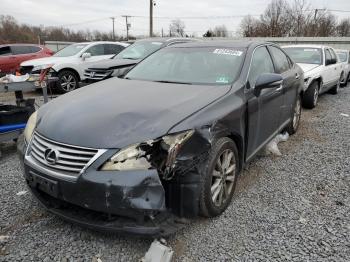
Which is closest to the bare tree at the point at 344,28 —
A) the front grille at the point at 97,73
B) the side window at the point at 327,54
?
the side window at the point at 327,54

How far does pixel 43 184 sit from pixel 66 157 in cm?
32

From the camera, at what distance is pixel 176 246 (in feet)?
8.72

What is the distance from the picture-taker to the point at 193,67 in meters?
3.76

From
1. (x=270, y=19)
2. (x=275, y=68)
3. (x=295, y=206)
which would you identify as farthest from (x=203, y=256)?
(x=270, y=19)

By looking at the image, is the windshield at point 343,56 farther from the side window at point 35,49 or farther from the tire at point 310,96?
the side window at point 35,49

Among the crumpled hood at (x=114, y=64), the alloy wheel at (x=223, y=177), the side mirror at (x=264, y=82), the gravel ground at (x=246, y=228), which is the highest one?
the side mirror at (x=264, y=82)

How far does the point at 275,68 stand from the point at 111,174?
3074 mm

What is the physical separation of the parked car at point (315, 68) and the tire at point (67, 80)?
6.38 m

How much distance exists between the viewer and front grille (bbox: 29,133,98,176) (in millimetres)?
2368

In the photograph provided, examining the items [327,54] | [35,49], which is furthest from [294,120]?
[35,49]

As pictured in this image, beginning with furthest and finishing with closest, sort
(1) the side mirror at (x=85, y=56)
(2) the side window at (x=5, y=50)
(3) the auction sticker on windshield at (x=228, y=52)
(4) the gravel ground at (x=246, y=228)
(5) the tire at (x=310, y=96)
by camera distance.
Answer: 1. (2) the side window at (x=5, y=50)
2. (1) the side mirror at (x=85, y=56)
3. (5) the tire at (x=310, y=96)
4. (3) the auction sticker on windshield at (x=228, y=52)
5. (4) the gravel ground at (x=246, y=228)

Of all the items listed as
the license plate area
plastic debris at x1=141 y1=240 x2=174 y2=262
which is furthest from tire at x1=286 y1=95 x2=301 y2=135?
the license plate area

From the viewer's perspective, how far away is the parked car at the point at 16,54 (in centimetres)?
1316

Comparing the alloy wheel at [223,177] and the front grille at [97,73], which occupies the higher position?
the front grille at [97,73]
